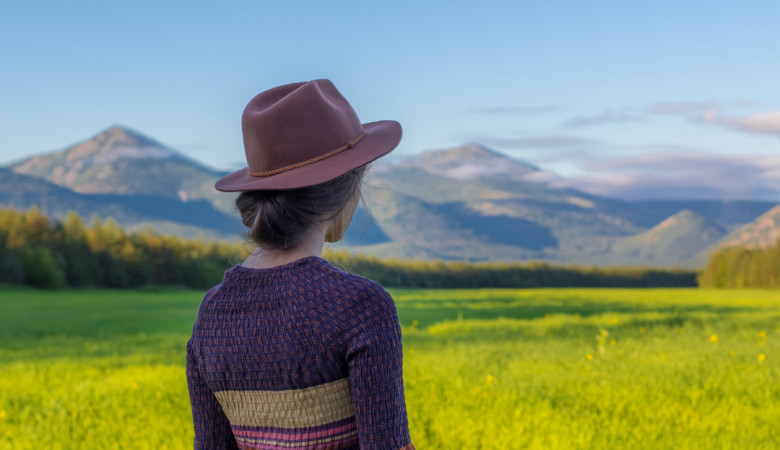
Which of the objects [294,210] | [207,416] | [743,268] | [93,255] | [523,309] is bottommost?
[743,268]

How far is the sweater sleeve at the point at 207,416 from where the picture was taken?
2078 mm

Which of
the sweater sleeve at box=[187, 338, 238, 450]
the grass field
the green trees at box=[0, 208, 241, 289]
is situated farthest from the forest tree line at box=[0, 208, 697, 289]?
the sweater sleeve at box=[187, 338, 238, 450]

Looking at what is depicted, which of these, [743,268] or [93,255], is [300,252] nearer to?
[93,255]

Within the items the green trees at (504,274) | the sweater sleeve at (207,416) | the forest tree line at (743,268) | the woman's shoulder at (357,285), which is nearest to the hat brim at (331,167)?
the woman's shoulder at (357,285)

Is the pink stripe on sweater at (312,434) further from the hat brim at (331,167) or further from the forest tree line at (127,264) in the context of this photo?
the forest tree line at (127,264)

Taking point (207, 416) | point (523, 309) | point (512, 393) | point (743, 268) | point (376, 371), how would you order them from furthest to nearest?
point (743, 268), point (523, 309), point (512, 393), point (207, 416), point (376, 371)

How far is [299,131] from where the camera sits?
1.88 meters

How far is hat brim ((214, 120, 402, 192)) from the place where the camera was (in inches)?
69.7

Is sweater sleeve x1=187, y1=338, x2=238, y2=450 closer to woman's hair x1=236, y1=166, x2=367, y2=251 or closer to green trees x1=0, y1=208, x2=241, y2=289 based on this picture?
woman's hair x1=236, y1=166, x2=367, y2=251

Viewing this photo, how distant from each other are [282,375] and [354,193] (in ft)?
1.75

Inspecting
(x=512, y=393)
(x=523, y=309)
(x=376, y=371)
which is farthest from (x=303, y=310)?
(x=523, y=309)

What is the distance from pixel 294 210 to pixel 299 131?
24 cm

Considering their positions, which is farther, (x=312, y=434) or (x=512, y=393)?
(x=512, y=393)

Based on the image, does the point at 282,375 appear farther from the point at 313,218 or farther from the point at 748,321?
the point at 748,321
